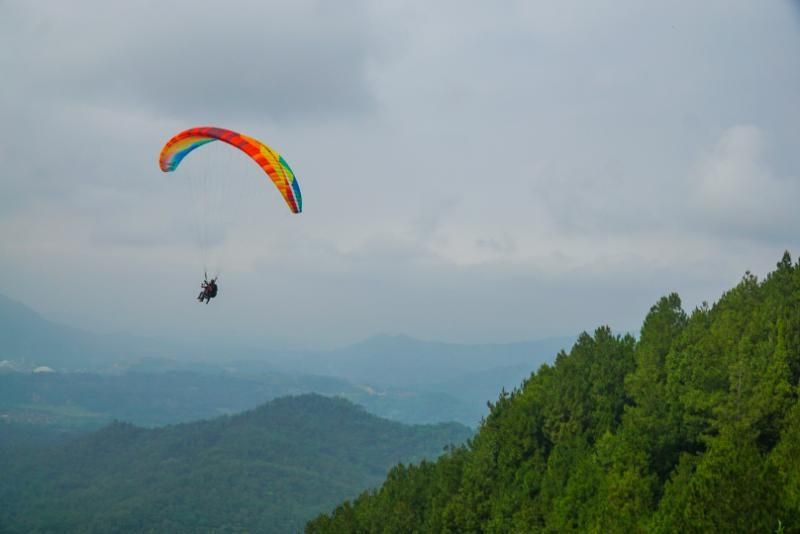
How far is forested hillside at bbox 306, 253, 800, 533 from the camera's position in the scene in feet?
61.1

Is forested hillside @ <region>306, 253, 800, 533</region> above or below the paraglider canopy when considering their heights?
below

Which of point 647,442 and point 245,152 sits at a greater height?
point 245,152

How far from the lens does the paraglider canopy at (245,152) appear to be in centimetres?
3212

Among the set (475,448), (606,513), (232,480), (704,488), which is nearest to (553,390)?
(475,448)

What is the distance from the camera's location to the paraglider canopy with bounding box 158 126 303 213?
32125mm

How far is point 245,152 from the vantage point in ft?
108

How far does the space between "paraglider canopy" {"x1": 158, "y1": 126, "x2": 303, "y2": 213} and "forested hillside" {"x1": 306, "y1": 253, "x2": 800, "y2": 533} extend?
14935mm

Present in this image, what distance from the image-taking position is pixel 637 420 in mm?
28312

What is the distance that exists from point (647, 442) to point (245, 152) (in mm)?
20692

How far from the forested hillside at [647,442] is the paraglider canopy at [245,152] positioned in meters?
14.9

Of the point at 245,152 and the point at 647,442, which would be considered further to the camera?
the point at 245,152

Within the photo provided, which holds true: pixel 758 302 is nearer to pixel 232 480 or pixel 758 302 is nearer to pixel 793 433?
pixel 793 433

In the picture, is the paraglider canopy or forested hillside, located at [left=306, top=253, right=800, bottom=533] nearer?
forested hillside, located at [left=306, top=253, right=800, bottom=533]

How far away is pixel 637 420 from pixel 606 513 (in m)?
7.54
